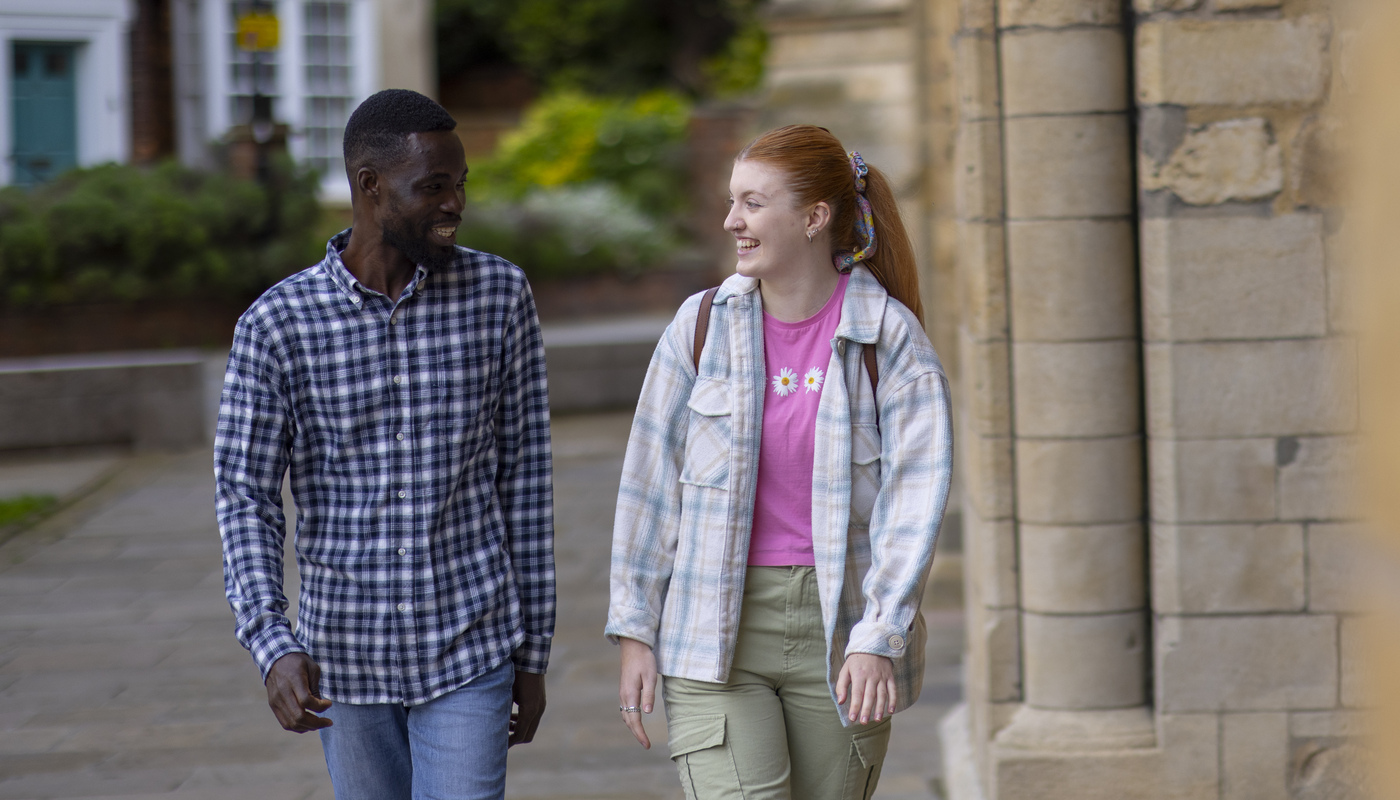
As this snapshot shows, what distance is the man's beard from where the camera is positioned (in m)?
2.52

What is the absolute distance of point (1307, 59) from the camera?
150 inches

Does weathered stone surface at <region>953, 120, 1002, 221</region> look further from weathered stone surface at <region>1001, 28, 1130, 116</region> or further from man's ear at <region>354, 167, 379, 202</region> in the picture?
man's ear at <region>354, 167, 379, 202</region>

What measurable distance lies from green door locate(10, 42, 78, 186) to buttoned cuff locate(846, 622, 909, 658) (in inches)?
637

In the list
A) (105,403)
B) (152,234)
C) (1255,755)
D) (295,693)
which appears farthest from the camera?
(152,234)

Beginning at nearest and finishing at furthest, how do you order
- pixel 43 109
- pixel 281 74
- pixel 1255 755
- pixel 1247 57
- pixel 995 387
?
pixel 1247 57
pixel 1255 755
pixel 995 387
pixel 43 109
pixel 281 74

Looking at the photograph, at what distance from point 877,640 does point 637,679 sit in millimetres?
441

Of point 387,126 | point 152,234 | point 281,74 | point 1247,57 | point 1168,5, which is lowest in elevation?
point 387,126

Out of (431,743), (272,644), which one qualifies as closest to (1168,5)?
(431,743)

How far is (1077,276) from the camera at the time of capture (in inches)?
157

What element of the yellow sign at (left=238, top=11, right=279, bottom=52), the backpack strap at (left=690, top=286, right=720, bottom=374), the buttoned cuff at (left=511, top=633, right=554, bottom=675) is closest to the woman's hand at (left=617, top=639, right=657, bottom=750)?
the buttoned cuff at (left=511, top=633, right=554, bottom=675)

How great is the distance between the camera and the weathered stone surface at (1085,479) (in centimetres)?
404

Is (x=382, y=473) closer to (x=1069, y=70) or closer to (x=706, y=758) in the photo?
(x=706, y=758)

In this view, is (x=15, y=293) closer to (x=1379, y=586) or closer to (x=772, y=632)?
(x=772, y=632)

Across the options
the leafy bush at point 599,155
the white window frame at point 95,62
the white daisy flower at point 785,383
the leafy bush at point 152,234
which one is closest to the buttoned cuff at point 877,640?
the white daisy flower at point 785,383
